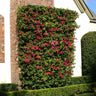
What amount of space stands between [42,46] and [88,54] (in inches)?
170

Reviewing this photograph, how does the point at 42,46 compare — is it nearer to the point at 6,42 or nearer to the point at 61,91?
the point at 6,42

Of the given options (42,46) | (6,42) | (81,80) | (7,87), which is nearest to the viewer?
(7,87)

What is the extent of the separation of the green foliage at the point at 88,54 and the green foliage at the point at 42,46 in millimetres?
3047

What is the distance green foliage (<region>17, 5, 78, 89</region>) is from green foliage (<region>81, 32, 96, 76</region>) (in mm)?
3047

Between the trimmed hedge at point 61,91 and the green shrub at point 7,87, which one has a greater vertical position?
the green shrub at point 7,87

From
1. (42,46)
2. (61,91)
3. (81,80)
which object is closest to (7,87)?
(42,46)

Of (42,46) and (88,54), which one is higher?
(42,46)

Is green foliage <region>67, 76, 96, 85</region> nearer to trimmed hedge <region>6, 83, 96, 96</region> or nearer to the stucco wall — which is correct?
trimmed hedge <region>6, 83, 96, 96</region>

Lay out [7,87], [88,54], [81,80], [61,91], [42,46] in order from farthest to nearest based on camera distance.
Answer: [88,54] → [81,80] → [61,91] → [42,46] → [7,87]

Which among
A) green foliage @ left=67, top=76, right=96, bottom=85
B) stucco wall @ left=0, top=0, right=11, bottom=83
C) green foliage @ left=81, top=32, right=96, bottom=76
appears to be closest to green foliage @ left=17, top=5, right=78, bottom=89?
stucco wall @ left=0, top=0, right=11, bottom=83

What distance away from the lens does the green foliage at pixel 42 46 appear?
26.1 feet

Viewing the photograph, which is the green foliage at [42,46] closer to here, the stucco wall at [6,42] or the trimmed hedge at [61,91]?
the trimmed hedge at [61,91]

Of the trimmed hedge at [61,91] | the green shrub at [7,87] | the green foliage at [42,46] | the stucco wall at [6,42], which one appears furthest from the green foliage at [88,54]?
the green shrub at [7,87]

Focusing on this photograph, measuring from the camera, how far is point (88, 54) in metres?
11.6
